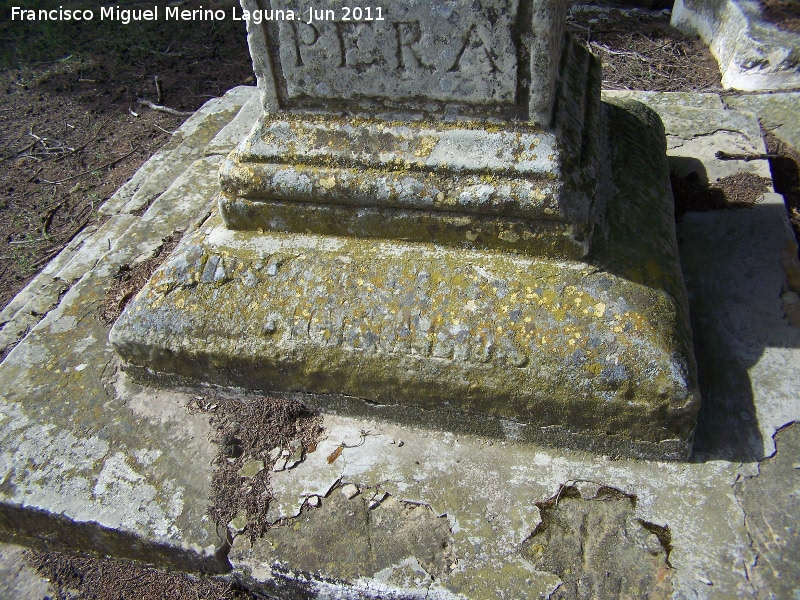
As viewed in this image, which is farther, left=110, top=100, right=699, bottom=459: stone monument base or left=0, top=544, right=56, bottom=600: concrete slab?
left=0, top=544, right=56, bottom=600: concrete slab

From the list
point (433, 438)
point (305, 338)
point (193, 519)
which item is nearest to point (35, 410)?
point (193, 519)

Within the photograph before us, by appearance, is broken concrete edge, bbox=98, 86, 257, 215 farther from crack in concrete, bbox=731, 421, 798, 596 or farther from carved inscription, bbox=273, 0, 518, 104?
crack in concrete, bbox=731, 421, 798, 596

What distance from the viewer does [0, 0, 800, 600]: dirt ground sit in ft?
5.88

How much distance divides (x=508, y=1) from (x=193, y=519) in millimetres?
1484

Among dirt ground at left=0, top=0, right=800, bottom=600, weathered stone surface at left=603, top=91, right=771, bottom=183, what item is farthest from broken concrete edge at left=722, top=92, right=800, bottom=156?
weathered stone surface at left=603, top=91, right=771, bottom=183

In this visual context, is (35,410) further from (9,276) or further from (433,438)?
(9,276)

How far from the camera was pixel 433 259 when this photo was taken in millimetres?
1822

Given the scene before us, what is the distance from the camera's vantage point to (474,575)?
153cm

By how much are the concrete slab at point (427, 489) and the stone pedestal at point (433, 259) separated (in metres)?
0.10

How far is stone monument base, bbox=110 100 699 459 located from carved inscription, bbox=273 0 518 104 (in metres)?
0.42

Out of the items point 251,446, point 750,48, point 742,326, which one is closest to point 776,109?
point 750,48

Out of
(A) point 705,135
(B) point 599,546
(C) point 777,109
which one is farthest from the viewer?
(C) point 777,109

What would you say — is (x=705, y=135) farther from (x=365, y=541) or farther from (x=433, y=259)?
(x=365, y=541)

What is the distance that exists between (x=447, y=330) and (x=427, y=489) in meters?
0.41
